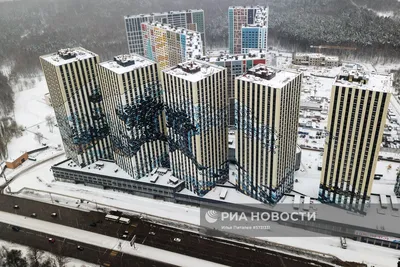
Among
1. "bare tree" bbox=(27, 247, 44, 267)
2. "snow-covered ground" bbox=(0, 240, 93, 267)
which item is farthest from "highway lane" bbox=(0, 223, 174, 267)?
"bare tree" bbox=(27, 247, 44, 267)

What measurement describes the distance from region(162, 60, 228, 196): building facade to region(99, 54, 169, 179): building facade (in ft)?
45.0

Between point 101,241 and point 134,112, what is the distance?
6102 centimetres

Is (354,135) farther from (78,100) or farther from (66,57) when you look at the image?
(66,57)

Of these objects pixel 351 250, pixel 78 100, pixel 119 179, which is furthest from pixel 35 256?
pixel 351 250

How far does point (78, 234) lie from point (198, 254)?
190ft

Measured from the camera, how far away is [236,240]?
155875 millimetres

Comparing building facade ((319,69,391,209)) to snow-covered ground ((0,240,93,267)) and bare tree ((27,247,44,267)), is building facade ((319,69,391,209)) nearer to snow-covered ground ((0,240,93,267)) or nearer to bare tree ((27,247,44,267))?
snow-covered ground ((0,240,93,267))

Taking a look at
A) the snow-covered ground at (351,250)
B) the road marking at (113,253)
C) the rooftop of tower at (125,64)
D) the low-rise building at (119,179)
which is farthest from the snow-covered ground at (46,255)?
the rooftop of tower at (125,64)

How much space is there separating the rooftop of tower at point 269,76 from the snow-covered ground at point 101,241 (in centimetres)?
7662

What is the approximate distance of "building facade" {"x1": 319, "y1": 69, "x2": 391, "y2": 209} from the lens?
128 meters

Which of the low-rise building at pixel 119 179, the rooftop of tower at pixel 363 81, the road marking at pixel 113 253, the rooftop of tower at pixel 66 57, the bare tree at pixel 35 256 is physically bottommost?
the road marking at pixel 113 253

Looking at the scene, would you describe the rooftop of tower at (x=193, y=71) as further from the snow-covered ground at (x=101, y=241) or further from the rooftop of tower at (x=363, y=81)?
the snow-covered ground at (x=101, y=241)

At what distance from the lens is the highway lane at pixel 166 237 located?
146 metres

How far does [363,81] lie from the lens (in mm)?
129625
